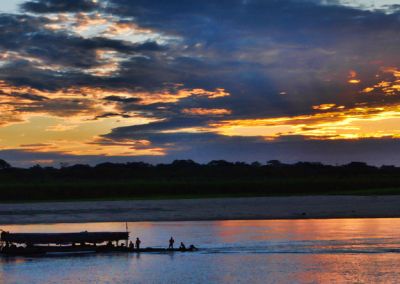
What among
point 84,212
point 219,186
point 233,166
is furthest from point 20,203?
point 233,166

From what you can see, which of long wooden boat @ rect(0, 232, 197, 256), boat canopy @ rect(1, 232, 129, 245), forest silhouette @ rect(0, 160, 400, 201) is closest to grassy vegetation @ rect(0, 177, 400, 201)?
forest silhouette @ rect(0, 160, 400, 201)

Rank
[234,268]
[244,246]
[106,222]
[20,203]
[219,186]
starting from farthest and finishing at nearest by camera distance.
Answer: [219,186]
[20,203]
[106,222]
[244,246]
[234,268]

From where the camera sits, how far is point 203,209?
79.8m

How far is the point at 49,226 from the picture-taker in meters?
64.2

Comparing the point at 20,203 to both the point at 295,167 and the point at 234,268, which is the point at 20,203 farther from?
the point at 295,167

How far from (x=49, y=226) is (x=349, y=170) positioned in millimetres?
110526

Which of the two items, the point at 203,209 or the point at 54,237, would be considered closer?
the point at 54,237

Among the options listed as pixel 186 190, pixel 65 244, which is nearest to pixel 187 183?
pixel 186 190

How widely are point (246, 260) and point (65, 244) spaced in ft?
50.8

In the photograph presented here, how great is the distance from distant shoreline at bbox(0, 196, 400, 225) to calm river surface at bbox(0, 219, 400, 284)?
11379 mm

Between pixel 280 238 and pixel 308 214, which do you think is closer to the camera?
pixel 280 238

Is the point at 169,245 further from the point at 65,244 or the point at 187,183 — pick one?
the point at 187,183

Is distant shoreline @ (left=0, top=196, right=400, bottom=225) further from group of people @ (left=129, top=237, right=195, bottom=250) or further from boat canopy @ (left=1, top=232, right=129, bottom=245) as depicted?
group of people @ (left=129, top=237, right=195, bottom=250)

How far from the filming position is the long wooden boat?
46938 mm
